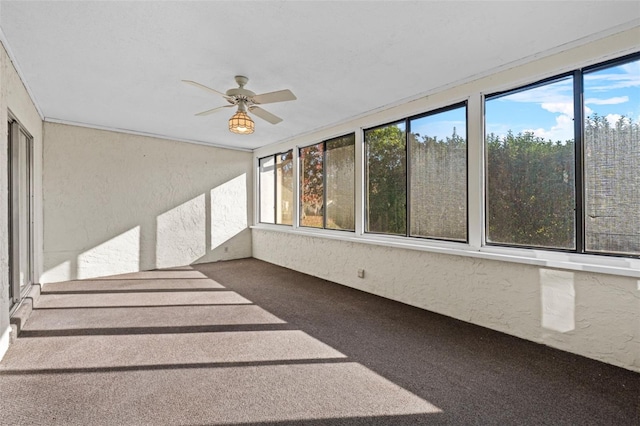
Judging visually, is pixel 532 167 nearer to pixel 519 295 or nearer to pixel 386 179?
pixel 519 295

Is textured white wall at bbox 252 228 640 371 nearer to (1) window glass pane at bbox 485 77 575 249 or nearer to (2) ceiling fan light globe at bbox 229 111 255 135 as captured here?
(1) window glass pane at bbox 485 77 575 249

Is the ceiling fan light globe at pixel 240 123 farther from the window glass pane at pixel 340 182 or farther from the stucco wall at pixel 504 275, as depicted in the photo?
the window glass pane at pixel 340 182

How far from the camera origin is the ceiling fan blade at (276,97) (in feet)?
9.01

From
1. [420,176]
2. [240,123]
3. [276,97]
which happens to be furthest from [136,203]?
[420,176]

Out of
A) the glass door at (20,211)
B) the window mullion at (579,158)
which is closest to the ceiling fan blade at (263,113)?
the glass door at (20,211)

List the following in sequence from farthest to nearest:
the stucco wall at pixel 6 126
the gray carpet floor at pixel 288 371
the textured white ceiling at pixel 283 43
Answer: the stucco wall at pixel 6 126, the textured white ceiling at pixel 283 43, the gray carpet floor at pixel 288 371

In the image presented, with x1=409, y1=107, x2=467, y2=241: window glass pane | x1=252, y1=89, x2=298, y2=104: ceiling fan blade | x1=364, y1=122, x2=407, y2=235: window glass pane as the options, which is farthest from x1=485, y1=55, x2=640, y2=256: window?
x1=252, y1=89, x2=298, y2=104: ceiling fan blade

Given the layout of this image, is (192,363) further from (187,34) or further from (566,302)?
(566,302)

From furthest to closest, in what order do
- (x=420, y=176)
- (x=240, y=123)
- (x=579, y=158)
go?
(x=420, y=176) < (x=240, y=123) < (x=579, y=158)

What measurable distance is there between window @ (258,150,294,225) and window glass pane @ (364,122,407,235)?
80.0 inches

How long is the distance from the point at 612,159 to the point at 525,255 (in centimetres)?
99

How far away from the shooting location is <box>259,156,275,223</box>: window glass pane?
21.9ft

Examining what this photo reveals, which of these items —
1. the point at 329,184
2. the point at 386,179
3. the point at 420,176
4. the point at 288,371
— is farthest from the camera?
the point at 329,184

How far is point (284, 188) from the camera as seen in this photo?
20.7 ft
